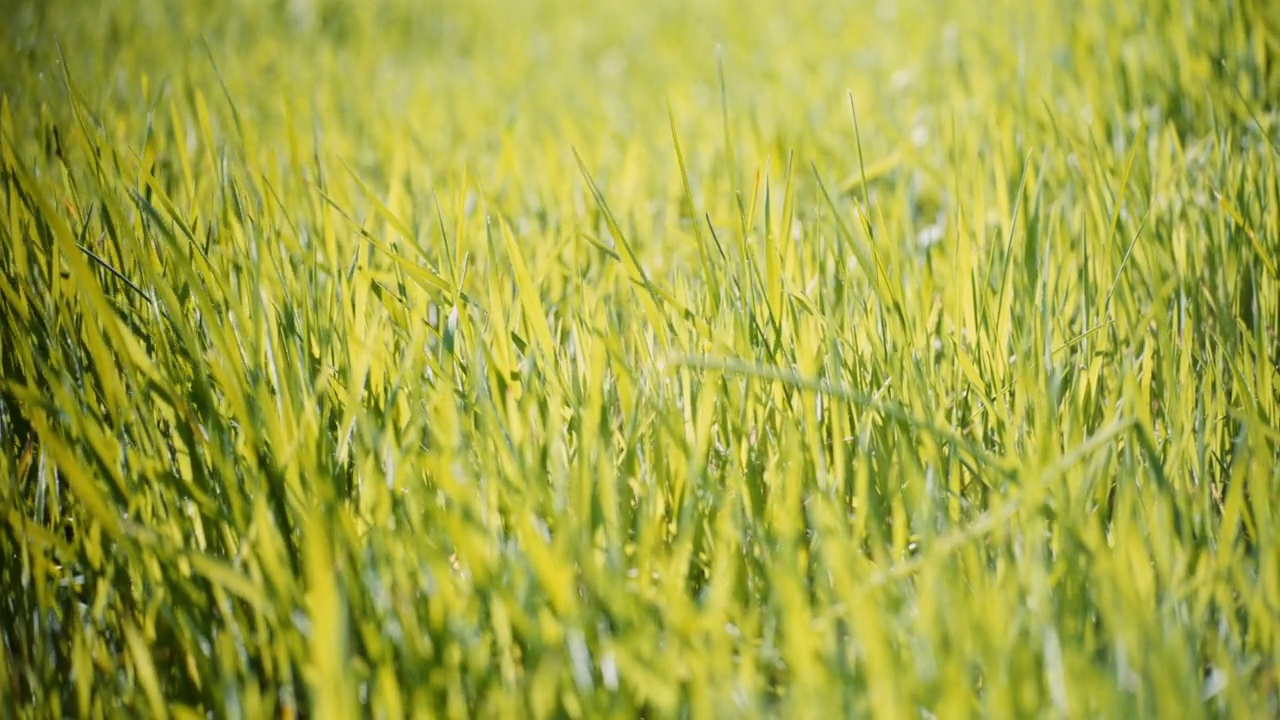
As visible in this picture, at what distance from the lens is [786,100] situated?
2.14 m

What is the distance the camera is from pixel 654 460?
71 cm

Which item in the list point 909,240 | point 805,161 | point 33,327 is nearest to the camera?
point 33,327

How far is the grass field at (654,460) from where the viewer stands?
50 centimetres

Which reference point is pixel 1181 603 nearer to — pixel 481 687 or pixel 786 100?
pixel 481 687

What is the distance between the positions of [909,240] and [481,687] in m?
0.85

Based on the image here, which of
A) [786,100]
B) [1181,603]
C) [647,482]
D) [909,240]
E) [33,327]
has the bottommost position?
[1181,603]

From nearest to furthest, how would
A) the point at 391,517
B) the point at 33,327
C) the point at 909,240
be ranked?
the point at 391,517 < the point at 33,327 < the point at 909,240

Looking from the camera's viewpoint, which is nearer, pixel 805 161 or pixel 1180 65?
pixel 1180 65

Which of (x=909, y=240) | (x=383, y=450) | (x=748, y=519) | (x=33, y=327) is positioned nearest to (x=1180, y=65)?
(x=909, y=240)

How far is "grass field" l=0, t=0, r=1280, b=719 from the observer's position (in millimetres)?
505

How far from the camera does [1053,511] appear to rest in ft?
2.11

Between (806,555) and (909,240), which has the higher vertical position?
(909,240)

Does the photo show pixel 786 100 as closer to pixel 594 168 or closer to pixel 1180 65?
pixel 594 168

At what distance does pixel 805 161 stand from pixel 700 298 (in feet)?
2.84
